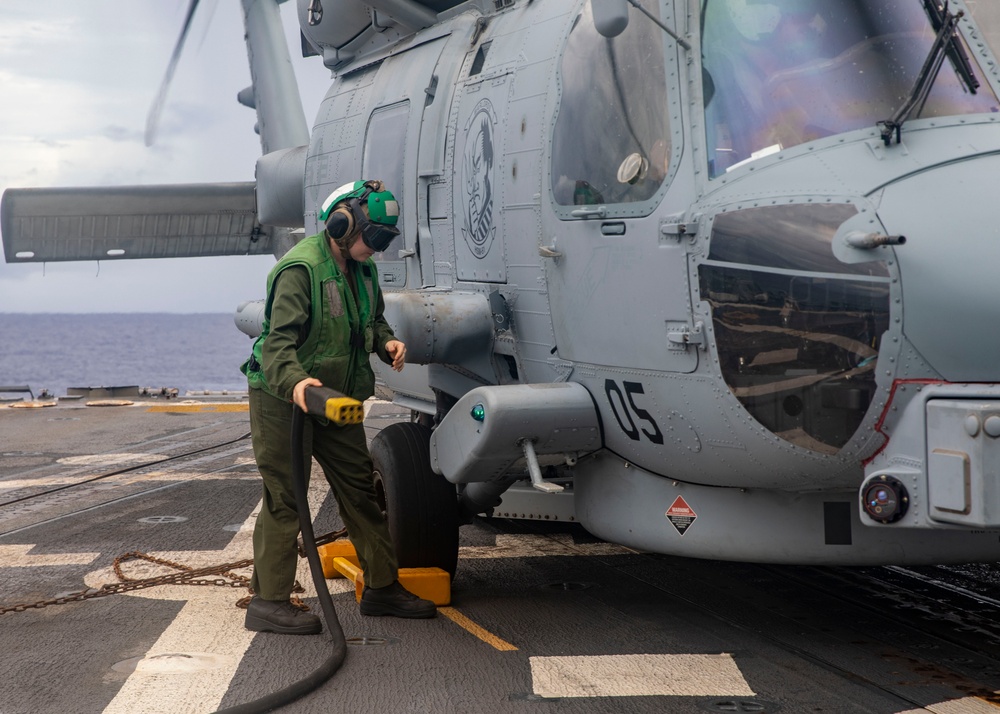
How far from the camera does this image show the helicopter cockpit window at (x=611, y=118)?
4.38 meters

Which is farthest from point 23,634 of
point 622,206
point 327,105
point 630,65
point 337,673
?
point 327,105

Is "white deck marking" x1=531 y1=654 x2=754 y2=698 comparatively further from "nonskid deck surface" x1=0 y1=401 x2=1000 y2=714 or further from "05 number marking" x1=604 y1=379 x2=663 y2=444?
"05 number marking" x1=604 y1=379 x2=663 y2=444

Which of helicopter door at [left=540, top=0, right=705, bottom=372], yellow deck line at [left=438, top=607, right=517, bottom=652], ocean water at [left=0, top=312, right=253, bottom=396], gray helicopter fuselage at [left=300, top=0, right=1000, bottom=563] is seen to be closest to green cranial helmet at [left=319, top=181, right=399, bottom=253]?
gray helicopter fuselage at [left=300, top=0, right=1000, bottom=563]

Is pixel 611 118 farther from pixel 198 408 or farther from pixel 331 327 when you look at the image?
pixel 198 408

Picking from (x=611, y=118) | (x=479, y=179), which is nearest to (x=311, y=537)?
(x=479, y=179)

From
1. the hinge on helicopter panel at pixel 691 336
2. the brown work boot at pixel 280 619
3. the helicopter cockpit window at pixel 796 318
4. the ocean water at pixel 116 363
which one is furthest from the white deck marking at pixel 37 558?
the ocean water at pixel 116 363

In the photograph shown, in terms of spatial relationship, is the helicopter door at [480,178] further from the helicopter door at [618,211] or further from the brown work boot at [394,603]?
the brown work boot at [394,603]

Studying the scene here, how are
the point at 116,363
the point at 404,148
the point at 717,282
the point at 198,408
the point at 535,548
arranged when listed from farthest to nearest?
1. the point at 116,363
2. the point at 198,408
3. the point at 535,548
4. the point at 404,148
5. the point at 717,282

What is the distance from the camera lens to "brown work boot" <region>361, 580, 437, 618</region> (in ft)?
17.2

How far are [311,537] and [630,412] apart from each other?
4.72 ft

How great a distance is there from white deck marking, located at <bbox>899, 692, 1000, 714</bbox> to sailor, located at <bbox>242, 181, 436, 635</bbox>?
2164 mm

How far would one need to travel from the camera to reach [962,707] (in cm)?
399

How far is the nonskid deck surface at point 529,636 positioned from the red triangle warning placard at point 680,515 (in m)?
0.53

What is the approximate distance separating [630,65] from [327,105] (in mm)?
3524
